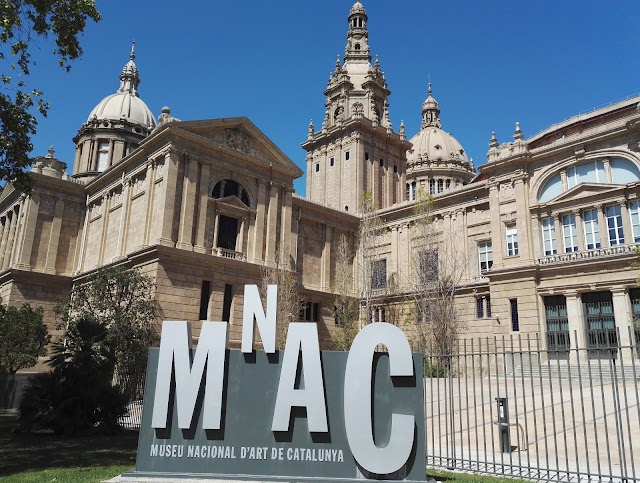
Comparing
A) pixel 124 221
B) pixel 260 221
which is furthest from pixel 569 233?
pixel 124 221

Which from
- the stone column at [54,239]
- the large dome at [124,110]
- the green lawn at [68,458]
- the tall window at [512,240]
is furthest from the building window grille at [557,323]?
the large dome at [124,110]

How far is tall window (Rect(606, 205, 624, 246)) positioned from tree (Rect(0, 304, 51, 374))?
33162 millimetres

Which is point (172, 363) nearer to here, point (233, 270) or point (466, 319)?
point (233, 270)

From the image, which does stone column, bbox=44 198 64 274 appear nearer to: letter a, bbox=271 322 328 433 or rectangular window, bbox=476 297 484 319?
rectangular window, bbox=476 297 484 319

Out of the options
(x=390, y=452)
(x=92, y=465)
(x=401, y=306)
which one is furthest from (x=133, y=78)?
(x=390, y=452)

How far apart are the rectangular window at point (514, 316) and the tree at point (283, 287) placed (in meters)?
13.7

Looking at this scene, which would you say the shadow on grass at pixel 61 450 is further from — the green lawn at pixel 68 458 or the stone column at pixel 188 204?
the stone column at pixel 188 204

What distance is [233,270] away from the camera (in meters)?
33.2

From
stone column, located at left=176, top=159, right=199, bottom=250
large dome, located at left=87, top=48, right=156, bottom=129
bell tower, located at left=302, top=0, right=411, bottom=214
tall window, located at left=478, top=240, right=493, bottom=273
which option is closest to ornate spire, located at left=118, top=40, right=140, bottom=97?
large dome, located at left=87, top=48, right=156, bottom=129

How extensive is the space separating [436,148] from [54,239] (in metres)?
55.9

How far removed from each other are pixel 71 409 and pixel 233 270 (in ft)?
55.8

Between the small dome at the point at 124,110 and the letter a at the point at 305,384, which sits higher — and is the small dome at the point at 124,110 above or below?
above

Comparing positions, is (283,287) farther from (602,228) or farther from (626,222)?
(626,222)

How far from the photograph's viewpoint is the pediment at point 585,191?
93.6 feet
